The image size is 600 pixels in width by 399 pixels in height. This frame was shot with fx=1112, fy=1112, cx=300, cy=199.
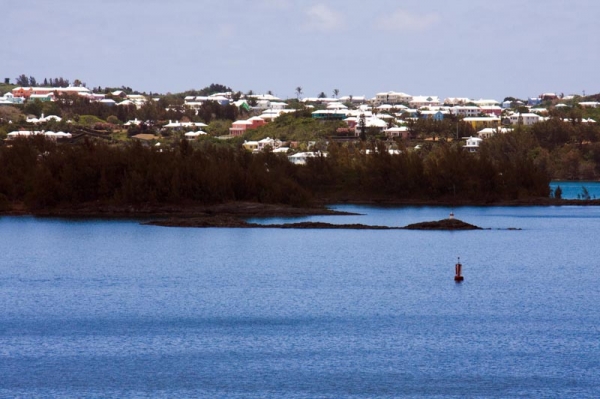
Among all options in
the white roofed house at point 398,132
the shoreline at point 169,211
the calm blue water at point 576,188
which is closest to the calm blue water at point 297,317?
the shoreline at point 169,211

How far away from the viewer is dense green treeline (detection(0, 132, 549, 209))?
82.0m

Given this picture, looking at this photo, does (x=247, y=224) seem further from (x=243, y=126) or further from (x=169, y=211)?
(x=243, y=126)

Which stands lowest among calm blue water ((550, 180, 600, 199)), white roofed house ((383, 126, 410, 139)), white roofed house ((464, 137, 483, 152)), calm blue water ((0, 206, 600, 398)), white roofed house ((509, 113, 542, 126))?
calm blue water ((0, 206, 600, 398))

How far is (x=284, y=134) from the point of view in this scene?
512 feet

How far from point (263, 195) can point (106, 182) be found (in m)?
11.7

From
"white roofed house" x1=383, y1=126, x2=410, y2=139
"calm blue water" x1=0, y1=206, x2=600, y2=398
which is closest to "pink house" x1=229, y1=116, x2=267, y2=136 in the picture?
"white roofed house" x1=383, y1=126, x2=410, y2=139

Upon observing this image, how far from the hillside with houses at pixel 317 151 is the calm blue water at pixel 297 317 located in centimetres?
1875

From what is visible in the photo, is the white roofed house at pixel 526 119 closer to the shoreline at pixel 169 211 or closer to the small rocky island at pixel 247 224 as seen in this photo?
the shoreline at pixel 169 211

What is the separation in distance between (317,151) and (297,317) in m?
80.2

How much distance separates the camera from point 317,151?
116 meters

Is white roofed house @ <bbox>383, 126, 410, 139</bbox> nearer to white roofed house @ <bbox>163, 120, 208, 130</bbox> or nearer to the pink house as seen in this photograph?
the pink house

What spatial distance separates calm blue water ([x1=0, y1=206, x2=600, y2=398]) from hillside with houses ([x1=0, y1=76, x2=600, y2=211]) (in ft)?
61.5

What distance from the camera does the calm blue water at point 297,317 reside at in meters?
27.1

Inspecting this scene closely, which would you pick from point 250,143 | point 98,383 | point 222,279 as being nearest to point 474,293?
point 222,279
